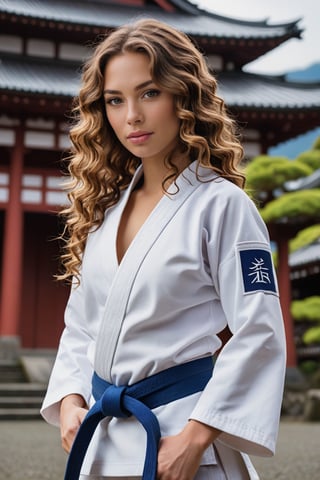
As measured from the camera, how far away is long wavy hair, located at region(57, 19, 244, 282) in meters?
1.54

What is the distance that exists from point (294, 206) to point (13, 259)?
4616mm

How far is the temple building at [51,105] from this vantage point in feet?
40.9

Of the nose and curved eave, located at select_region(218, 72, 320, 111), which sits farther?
curved eave, located at select_region(218, 72, 320, 111)

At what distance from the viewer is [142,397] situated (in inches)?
55.9

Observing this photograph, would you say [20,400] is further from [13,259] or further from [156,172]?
[156,172]

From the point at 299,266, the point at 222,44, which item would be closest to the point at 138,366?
the point at 222,44

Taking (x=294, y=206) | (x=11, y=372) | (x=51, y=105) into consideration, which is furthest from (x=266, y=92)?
(x=11, y=372)

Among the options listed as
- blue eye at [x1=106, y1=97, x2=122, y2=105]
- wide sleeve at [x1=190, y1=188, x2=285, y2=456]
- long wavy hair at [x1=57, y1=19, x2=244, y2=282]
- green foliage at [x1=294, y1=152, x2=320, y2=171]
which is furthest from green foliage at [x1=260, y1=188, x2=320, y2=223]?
wide sleeve at [x1=190, y1=188, x2=285, y2=456]

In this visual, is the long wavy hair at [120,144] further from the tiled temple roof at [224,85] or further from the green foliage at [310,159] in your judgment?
the green foliage at [310,159]

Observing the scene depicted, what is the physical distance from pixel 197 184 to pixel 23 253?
12.8 meters

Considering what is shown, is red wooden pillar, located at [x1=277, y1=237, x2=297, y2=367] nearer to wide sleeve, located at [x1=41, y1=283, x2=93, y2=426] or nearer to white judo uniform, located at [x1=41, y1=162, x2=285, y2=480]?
wide sleeve, located at [x1=41, y1=283, x2=93, y2=426]

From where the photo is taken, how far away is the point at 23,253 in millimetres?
14102

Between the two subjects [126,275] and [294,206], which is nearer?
[126,275]

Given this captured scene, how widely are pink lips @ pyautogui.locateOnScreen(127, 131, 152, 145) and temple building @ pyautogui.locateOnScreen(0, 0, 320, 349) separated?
1026 cm
